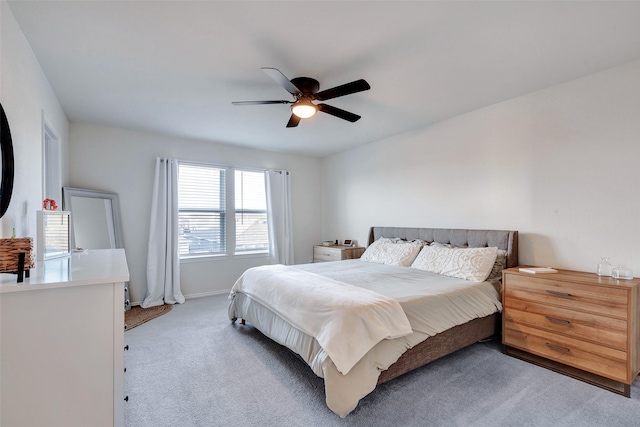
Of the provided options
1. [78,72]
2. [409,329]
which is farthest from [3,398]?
[78,72]

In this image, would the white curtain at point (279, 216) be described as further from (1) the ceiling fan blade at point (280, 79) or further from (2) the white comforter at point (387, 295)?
(1) the ceiling fan blade at point (280, 79)

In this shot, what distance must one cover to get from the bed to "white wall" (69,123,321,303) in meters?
1.64

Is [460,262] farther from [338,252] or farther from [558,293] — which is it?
[338,252]

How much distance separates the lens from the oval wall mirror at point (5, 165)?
1602 millimetres

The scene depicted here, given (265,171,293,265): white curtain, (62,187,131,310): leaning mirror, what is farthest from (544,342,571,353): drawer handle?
(62,187,131,310): leaning mirror

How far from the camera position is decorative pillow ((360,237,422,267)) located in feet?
12.4

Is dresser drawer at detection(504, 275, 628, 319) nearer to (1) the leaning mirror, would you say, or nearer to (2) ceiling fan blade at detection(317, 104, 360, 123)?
(2) ceiling fan blade at detection(317, 104, 360, 123)

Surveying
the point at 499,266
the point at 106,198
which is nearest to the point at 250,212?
the point at 106,198

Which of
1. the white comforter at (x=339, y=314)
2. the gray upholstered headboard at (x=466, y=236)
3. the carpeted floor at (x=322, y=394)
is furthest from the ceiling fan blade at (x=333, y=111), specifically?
the carpeted floor at (x=322, y=394)

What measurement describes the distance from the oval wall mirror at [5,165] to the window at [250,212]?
3.56 meters

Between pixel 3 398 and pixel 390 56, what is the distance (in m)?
2.93

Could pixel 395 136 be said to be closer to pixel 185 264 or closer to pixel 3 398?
pixel 185 264

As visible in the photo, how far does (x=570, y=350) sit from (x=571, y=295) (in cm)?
44

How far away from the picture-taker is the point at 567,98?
9.30ft
